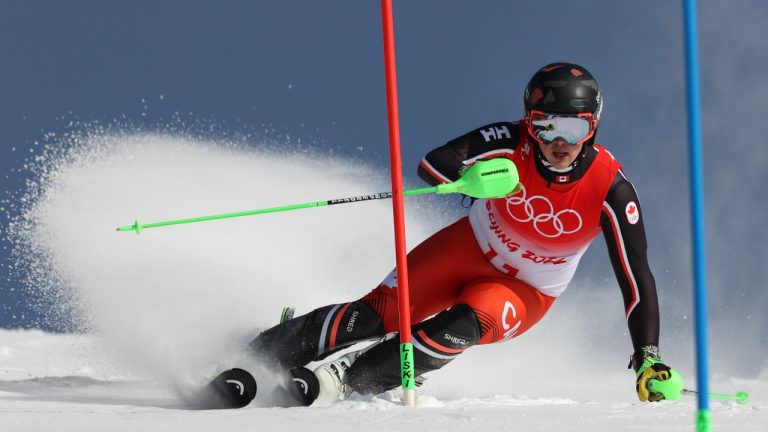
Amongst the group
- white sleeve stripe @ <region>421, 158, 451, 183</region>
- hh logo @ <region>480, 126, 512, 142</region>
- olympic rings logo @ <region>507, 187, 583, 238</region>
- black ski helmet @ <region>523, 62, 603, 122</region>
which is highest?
black ski helmet @ <region>523, 62, 603, 122</region>

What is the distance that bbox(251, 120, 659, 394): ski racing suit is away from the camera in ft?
14.0

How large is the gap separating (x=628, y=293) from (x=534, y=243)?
480 mm

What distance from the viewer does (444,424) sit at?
3.09 metres

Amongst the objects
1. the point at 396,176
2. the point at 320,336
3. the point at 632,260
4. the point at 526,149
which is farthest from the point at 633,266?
the point at 320,336

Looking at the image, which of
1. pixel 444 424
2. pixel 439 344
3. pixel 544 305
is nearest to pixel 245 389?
pixel 439 344

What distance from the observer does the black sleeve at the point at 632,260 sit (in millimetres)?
4262

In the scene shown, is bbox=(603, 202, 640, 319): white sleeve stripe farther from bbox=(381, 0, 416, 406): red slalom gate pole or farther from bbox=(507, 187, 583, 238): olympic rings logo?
bbox=(381, 0, 416, 406): red slalom gate pole

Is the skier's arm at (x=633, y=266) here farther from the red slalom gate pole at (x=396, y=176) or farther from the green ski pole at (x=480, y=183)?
the red slalom gate pole at (x=396, y=176)

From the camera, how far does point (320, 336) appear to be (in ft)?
15.0

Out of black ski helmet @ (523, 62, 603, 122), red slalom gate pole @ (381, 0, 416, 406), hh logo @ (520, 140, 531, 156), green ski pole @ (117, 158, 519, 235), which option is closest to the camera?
red slalom gate pole @ (381, 0, 416, 406)

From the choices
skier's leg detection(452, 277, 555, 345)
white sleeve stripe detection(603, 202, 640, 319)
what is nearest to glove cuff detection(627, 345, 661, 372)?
white sleeve stripe detection(603, 202, 640, 319)

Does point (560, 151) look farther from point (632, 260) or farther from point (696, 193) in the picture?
point (696, 193)

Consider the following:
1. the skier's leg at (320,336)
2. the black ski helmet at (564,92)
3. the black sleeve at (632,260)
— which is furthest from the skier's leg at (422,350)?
the black ski helmet at (564,92)

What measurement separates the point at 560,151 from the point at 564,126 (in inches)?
4.7
